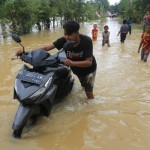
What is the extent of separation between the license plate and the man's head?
0.84 metres

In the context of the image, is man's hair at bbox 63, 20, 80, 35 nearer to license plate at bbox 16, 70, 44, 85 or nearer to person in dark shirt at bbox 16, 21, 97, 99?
person in dark shirt at bbox 16, 21, 97, 99

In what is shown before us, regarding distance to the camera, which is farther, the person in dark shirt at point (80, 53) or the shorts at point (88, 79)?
the shorts at point (88, 79)

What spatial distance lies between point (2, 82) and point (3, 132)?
3.12m

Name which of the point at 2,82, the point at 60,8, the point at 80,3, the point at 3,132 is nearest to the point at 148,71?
the point at 2,82

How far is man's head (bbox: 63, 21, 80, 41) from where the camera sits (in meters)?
4.37

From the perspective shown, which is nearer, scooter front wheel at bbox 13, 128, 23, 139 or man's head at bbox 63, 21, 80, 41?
scooter front wheel at bbox 13, 128, 23, 139

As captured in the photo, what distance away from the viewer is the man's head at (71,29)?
4.37 metres

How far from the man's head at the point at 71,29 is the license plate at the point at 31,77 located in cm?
84

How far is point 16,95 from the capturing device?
13.0 ft

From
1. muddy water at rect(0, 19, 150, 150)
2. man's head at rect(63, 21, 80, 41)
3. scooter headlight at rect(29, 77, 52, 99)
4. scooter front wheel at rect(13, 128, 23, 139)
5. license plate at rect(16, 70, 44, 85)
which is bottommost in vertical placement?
muddy water at rect(0, 19, 150, 150)

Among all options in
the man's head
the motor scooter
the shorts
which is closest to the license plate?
the motor scooter

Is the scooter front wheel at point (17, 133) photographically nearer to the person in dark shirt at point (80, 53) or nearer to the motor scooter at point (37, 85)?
the motor scooter at point (37, 85)

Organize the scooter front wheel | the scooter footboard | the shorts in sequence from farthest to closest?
1. the shorts
2. the scooter front wheel
3. the scooter footboard

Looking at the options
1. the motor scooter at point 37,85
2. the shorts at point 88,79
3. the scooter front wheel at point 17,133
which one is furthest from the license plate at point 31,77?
the shorts at point 88,79
